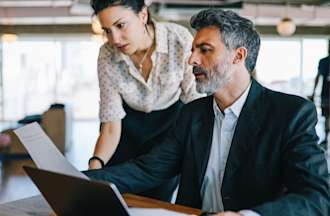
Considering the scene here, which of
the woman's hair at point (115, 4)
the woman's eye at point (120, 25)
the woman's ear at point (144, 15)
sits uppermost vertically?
the woman's hair at point (115, 4)

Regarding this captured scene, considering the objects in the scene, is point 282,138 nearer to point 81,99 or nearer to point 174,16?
point 174,16

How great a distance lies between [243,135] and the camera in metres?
1.50

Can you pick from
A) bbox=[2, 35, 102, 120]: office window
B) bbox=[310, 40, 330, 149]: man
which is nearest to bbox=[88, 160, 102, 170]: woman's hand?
bbox=[310, 40, 330, 149]: man

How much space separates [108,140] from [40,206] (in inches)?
24.8

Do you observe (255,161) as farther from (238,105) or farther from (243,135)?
(238,105)

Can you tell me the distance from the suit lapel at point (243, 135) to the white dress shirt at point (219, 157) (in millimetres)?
39

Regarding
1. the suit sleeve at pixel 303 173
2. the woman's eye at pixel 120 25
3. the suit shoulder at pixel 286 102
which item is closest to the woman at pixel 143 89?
Result: the woman's eye at pixel 120 25

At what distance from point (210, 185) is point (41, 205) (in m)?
0.54

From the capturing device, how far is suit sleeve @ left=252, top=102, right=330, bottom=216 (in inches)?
47.7

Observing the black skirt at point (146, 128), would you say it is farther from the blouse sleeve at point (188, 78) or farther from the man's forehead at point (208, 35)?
the man's forehead at point (208, 35)

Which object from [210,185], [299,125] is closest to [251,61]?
[299,125]

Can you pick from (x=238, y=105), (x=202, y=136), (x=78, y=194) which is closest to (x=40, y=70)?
(x=202, y=136)

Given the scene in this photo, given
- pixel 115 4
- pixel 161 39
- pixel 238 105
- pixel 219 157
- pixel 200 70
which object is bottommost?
pixel 219 157

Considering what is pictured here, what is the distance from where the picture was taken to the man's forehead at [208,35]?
60.9 inches
